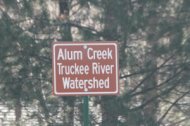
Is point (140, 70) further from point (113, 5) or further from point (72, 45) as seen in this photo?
point (72, 45)

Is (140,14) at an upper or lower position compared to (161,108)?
upper

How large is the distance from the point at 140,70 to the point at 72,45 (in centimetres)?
333

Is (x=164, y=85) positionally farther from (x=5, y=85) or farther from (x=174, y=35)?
(x=5, y=85)

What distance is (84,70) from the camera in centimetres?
520

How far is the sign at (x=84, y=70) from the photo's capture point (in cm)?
518

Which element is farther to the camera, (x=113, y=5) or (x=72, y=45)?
(x=113, y=5)

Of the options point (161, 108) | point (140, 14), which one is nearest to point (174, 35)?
point (140, 14)

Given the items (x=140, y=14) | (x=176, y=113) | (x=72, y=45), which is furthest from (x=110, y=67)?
(x=176, y=113)

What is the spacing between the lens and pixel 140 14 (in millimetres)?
8250

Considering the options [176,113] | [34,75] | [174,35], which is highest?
[174,35]

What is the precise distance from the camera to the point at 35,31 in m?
8.27

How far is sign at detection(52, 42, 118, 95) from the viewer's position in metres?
5.18

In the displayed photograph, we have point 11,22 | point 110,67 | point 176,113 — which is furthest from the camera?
point 176,113

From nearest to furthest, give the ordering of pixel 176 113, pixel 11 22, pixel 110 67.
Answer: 1. pixel 110 67
2. pixel 11 22
3. pixel 176 113
